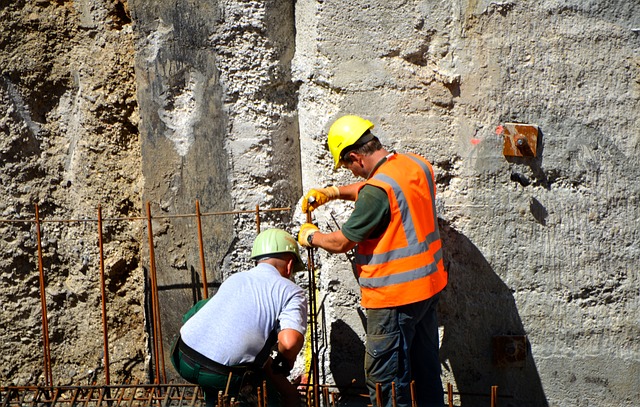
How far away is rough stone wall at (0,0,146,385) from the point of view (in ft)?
15.4

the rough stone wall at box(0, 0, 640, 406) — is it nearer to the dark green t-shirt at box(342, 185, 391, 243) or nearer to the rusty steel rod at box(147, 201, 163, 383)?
the rusty steel rod at box(147, 201, 163, 383)

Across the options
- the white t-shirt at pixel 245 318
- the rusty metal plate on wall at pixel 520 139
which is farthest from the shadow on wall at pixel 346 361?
the rusty metal plate on wall at pixel 520 139

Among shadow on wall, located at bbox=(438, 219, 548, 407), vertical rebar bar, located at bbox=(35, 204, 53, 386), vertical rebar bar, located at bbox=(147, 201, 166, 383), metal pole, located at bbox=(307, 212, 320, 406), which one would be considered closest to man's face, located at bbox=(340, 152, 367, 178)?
metal pole, located at bbox=(307, 212, 320, 406)

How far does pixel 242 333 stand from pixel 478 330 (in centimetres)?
144

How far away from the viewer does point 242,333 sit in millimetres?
3701

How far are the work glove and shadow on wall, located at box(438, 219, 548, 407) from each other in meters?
0.66

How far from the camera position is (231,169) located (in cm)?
452

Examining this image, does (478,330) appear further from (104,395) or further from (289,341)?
(104,395)

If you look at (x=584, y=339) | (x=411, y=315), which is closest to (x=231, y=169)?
(x=411, y=315)

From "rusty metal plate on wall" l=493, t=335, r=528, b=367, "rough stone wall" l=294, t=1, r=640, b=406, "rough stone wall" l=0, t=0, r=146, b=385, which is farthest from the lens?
"rough stone wall" l=0, t=0, r=146, b=385

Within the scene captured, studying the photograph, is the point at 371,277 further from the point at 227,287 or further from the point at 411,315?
the point at 227,287

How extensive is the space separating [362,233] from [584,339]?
150 cm

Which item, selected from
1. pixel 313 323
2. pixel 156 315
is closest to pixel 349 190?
pixel 313 323

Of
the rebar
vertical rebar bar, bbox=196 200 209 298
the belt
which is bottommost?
the rebar
